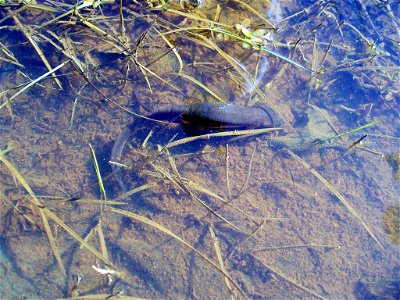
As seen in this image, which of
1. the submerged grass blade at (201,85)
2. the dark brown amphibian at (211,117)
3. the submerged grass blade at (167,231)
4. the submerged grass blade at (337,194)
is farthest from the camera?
the submerged grass blade at (201,85)

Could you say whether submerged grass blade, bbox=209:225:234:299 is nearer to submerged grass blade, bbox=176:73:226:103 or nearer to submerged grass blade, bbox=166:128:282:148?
submerged grass blade, bbox=166:128:282:148

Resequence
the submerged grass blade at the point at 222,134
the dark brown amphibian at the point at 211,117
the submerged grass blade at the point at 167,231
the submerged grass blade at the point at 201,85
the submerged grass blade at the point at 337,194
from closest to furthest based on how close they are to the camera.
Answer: the submerged grass blade at the point at 167,231 < the submerged grass blade at the point at 337,194 < the submerged grass blade at the point at 222,134 < the dark brown amphibian at the point at 211,117 < the submerged grass blade at the point at 201,85

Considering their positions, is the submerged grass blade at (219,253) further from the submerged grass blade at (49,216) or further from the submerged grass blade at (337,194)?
the submerged grass blade at (337,194)

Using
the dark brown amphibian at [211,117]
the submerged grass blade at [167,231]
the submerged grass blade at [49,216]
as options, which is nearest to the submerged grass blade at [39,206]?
the submerged grass blade at [49,216]

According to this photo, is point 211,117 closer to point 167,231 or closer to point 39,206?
point 167,231

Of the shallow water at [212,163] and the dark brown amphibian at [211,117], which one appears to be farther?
the dark brown amphibian at [211,117]

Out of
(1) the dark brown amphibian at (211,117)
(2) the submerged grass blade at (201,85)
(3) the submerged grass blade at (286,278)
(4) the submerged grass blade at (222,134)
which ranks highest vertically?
(2) the submerged grass blade at (201,85)

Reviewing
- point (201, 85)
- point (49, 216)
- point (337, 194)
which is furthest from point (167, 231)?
Result: point (337, 194)

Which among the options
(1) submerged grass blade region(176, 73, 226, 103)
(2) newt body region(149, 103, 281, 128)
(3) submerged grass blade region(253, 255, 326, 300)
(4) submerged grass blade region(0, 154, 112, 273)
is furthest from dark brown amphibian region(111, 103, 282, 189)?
(3) submerged grass blade region(253, 255, 326, 300)

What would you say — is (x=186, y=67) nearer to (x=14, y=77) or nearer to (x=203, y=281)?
(x=14, y=77)

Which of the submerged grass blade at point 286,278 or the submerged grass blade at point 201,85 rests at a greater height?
the submerged grass blade at point 201,85
